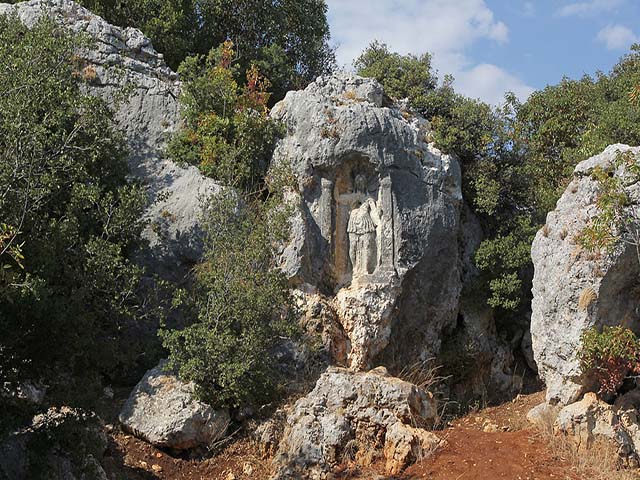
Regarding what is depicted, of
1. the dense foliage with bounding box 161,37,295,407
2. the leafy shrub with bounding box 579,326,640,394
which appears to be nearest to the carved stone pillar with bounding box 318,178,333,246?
the dense foliage with bounding box 161,37,295,407

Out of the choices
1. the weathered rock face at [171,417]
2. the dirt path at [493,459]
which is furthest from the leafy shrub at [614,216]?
the weathered rock face at [171,417]

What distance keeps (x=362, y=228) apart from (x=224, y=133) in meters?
4.00

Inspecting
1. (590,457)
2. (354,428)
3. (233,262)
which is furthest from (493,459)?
(233,262)

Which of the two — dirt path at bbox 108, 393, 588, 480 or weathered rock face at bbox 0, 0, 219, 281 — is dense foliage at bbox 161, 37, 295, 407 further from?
dirt path at bbox 108, 393, 588, 480

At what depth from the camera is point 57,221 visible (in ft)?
35.3

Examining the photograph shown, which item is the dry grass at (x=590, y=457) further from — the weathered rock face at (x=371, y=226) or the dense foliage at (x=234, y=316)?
the dense foliage at (x=234, y=316)

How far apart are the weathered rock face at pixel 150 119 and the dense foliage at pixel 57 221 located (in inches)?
43.7

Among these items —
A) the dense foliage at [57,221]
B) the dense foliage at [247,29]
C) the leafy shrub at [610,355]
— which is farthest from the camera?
the dense foliage at [247,29]

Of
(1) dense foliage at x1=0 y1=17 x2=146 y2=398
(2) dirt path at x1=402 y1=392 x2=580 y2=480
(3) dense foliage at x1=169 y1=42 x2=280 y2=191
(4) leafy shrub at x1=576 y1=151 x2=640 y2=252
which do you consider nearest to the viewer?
(1) dense foliage at x1=0 y1=17 x2=146 y2=398

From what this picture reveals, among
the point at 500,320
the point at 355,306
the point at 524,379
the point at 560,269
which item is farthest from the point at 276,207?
the point at 524,379

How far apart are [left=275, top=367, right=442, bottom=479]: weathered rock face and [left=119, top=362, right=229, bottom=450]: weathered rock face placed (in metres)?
1.38

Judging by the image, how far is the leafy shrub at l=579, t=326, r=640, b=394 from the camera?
449 inches

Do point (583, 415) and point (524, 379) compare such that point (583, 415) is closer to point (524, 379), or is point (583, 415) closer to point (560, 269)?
point (560, 269)

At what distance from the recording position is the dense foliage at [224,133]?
15969 mm
